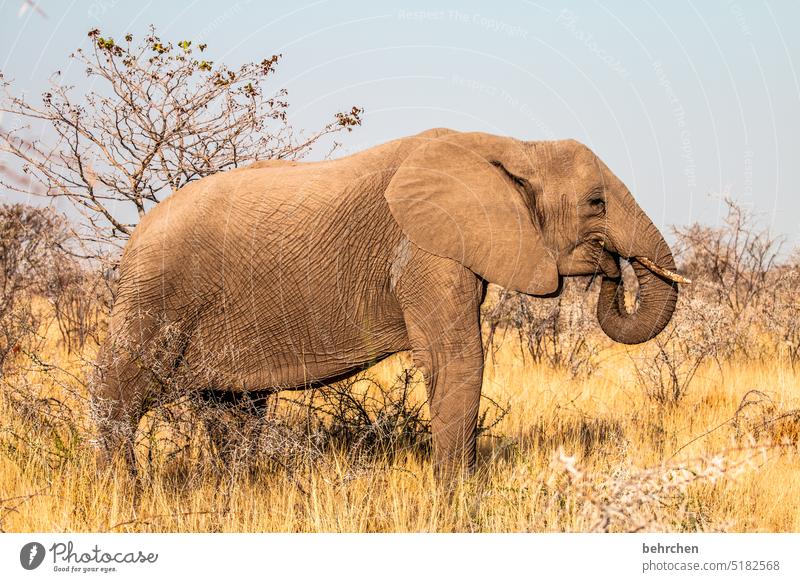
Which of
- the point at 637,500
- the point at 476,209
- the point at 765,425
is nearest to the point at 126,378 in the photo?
the point at 476,209

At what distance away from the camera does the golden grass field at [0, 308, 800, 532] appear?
5195mm

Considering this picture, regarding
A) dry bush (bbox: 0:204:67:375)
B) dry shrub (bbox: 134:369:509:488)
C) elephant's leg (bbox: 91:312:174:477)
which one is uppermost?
dry bush (bbox: 0:204:67:375)

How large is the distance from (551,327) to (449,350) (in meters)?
5.92

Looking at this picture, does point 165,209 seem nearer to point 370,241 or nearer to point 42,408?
point 370,241

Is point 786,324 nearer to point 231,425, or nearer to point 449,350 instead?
point 449,350

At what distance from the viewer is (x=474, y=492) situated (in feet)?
18.7

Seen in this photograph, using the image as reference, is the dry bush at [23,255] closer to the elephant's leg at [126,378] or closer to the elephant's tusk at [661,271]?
the elephant's leg at [126,378]

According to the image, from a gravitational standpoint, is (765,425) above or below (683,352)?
below

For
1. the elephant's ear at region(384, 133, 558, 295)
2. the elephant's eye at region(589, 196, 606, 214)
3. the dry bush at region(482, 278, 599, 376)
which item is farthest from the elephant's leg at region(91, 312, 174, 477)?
the dry bush at region(482, 278, 599, 376)

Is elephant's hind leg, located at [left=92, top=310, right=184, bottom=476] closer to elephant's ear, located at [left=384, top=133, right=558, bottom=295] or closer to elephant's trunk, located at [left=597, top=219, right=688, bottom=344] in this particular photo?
elephant's ear, located at [left=384, top=133, right=558, bottom=295]

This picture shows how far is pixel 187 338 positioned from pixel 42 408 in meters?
1.90

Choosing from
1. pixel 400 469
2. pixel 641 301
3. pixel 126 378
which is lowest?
pixel 400 469

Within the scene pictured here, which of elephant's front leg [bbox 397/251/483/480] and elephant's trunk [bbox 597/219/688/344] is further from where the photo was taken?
elephant's trunk [bbox 597/219/688/344]

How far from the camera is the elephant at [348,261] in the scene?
5871 mm
